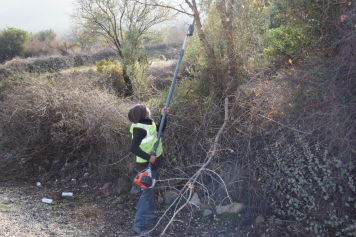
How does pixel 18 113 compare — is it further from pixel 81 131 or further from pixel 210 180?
pixel 210 180

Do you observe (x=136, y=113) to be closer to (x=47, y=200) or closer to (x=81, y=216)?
(x=81, y=216)

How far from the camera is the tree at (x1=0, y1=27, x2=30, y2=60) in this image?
23.5 m

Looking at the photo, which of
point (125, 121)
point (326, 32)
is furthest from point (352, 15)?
point (125, 121)

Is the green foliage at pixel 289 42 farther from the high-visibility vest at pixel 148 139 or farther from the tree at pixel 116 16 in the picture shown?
the tree at pixel 116 16

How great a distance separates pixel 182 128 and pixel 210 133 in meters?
0.51

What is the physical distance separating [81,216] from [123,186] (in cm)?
89

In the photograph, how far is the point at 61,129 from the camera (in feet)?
23.1

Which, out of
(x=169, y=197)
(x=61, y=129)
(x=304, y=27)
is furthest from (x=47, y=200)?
(x=304, y=27)

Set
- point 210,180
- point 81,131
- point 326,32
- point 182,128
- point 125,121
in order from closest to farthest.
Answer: point 326,32
point 210,180
point 182,128
point 125,121
point 81,131

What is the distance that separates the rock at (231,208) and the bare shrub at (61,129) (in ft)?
7.32

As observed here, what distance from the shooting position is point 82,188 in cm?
638

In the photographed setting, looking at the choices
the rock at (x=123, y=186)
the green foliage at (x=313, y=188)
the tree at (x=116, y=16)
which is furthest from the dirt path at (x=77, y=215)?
the tree at (x=116, y=16)

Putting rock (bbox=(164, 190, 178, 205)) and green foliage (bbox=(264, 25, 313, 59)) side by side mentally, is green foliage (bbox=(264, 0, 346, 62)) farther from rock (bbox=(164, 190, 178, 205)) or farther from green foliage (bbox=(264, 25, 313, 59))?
rock (bbox=(164, 190, 178, 205))

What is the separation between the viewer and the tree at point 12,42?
77.3ft
